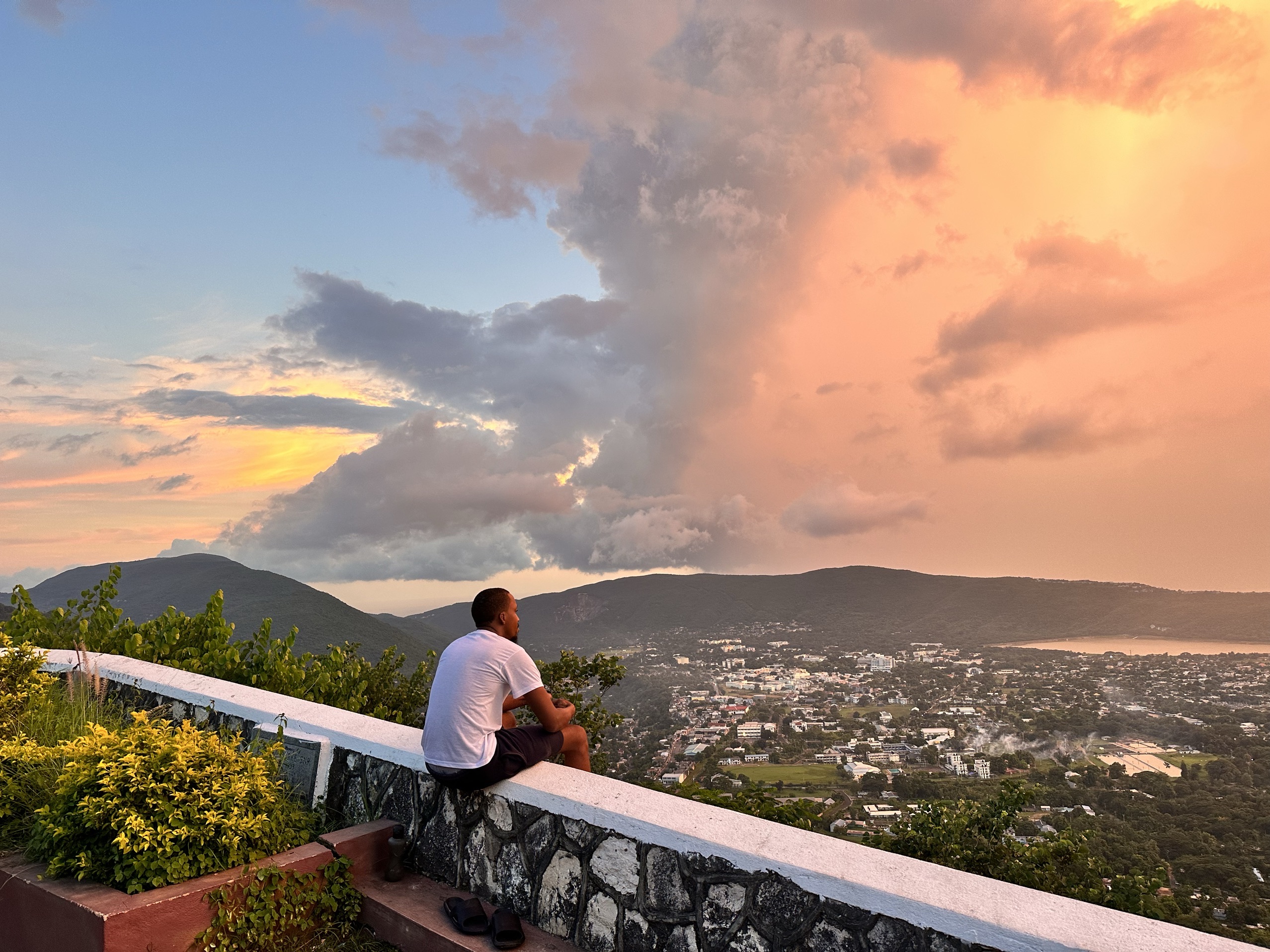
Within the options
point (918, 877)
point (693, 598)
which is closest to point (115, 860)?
point (918, 877)

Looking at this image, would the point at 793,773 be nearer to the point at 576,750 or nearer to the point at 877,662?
the point at 576,750

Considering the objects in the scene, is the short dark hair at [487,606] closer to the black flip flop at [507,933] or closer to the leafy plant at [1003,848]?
the black flip flop at [507,933]

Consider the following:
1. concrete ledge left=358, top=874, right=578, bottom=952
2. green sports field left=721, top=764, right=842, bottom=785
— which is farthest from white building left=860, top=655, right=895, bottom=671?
concrete ledge left=358, top=874, right=578, bottom=952

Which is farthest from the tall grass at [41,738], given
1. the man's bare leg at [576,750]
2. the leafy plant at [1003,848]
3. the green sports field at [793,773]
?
the green sports field at [793,773]

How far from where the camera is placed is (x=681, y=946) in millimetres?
3201

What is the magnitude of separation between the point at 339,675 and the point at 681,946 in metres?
5.68

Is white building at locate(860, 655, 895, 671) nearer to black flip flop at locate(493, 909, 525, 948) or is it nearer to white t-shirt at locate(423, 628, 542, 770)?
white t-shirt at locate(423, 628, 542, 770)

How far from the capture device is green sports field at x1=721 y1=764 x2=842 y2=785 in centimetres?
1603

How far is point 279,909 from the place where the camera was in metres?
3.79

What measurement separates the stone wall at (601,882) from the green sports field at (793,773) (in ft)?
38.4

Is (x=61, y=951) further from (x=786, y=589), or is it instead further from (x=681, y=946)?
(x=786, y=589)

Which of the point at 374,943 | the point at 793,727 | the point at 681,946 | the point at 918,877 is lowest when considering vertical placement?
the point at 793,727

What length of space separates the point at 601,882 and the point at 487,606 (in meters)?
1.53

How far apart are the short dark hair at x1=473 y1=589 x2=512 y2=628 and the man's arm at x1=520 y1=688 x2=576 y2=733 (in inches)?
18.3
